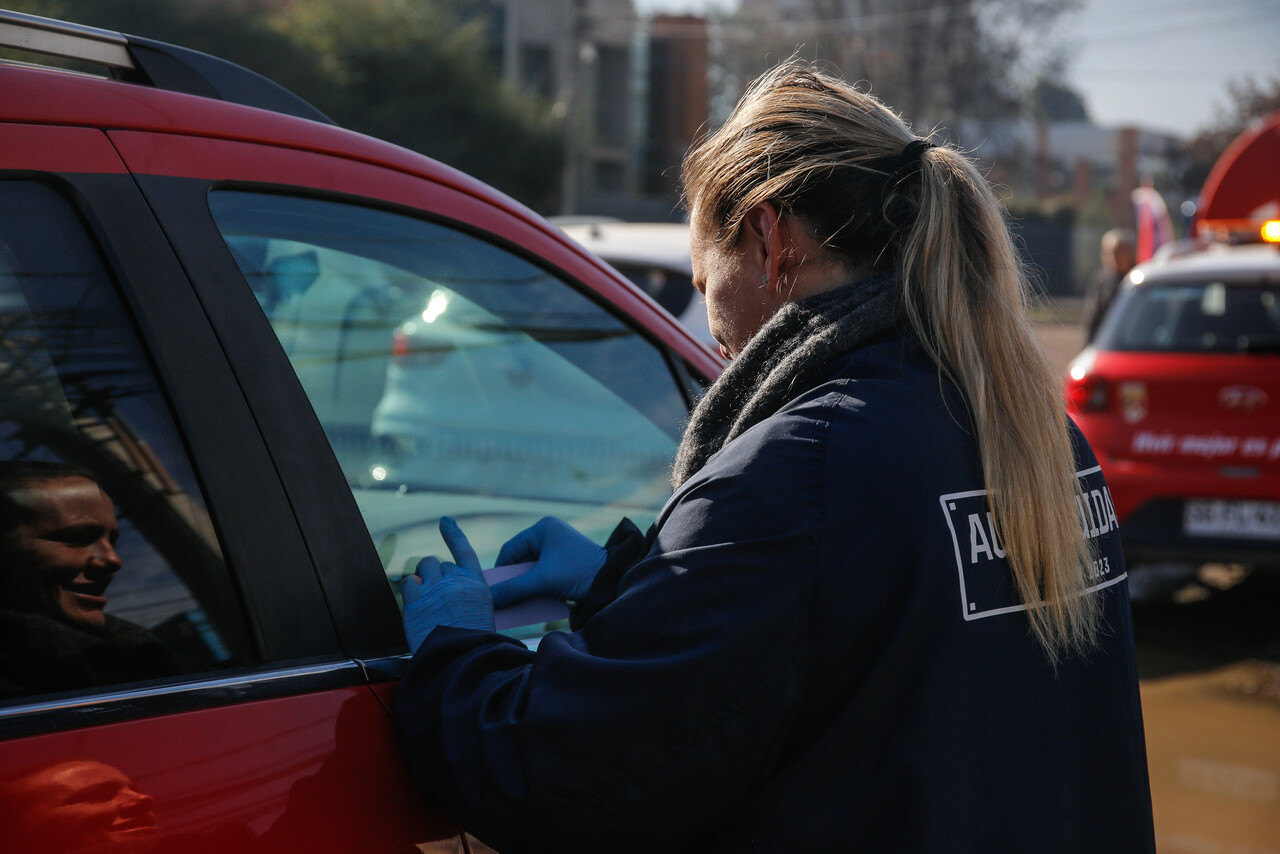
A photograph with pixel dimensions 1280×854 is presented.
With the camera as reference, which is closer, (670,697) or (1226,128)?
(670,697)

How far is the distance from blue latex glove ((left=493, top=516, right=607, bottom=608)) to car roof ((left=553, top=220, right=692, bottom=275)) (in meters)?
3.95

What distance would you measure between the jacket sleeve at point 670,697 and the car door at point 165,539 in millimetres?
136

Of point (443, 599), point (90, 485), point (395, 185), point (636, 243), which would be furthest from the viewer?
point (636, 243)

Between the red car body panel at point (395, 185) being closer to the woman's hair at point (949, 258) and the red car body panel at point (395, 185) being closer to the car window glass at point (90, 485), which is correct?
the car window glass at point (90, 485)

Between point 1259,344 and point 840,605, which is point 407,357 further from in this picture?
point 1259,344

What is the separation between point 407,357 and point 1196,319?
152 inches

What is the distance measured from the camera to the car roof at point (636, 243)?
575 centimetres

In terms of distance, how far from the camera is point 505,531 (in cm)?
217

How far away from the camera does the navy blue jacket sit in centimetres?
112

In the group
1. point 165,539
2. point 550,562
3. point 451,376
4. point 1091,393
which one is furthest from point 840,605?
point 1091,393

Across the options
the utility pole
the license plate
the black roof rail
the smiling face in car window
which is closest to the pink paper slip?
the smiling face in car window

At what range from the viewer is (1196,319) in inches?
209

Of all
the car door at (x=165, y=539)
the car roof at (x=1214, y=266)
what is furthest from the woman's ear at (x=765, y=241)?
the car roof at (x=1214, y=266)

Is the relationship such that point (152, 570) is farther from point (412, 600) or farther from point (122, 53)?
point (122, 53)
